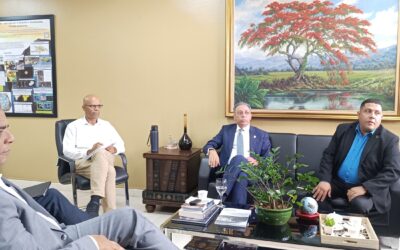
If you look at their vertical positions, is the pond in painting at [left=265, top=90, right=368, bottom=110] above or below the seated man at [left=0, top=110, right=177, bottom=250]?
above

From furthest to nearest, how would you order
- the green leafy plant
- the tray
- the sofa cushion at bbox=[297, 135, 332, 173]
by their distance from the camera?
the sofa cushion at bbox=[297, 135, 332, 173] → the green leafy plant → the tray

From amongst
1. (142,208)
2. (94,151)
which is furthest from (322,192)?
(94,151)

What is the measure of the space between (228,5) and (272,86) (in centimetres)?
94

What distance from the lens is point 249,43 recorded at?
149 inches

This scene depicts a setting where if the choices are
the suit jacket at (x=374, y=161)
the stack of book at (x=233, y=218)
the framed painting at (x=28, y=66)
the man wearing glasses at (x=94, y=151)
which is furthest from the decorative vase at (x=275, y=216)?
the framed painting at (x=28, y=66)

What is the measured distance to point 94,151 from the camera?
3.40m

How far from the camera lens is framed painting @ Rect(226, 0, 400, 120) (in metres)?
3.44

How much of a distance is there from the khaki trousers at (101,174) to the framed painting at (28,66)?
4.61 ft

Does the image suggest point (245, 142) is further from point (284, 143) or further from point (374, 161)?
point (374, 161)

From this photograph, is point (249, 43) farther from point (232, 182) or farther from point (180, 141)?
point (232, 182)

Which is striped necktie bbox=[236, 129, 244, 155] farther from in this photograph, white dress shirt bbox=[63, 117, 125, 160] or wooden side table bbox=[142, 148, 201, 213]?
white dress shirt bbox=[63, 117, 125, 160]

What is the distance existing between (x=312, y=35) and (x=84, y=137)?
7.90ft

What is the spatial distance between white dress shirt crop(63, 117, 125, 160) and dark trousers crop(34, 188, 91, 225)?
1181 mm

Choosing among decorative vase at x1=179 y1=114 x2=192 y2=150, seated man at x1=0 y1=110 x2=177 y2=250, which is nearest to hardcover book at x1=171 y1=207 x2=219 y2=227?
seated man at x1=0 y1=110 x2=177 y2=250
